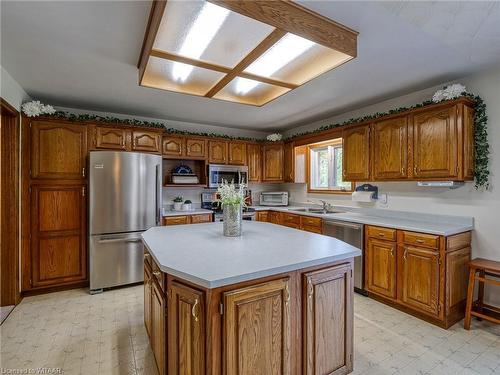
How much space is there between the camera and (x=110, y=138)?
Result: 3512mm

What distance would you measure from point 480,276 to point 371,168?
60.7 inches

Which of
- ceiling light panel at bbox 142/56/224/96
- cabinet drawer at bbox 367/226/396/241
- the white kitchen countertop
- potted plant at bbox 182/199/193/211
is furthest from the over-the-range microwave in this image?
ceiling light panel at bbox 142/56/224/96

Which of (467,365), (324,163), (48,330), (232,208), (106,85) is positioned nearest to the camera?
(467,365)

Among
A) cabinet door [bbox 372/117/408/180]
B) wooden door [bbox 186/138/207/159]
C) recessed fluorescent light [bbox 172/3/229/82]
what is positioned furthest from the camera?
wooden door [bbox 186/138/207/159]

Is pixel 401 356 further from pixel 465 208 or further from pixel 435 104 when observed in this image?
pixel 435 104

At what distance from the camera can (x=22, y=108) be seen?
301cm

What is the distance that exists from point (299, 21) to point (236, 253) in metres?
1.49

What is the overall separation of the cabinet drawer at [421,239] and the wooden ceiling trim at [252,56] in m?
2.26

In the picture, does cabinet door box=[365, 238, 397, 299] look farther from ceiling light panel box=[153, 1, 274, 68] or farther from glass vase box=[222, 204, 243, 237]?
ceiling light panel box=[153, 1, 274, 68]

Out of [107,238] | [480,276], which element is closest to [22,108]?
[107,238]

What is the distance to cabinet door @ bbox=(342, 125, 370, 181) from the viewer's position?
338 centimetres

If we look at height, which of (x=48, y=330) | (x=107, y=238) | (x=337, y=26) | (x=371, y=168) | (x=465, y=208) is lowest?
(x=48, y=330)

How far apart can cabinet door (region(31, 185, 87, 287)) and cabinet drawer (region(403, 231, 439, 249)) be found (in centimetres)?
385

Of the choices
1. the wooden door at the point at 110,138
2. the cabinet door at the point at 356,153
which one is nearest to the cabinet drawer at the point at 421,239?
the cabinet door at the point at 356,153
